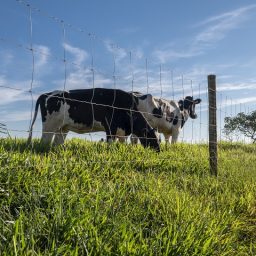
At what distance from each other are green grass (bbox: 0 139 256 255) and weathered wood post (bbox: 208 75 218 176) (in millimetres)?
1272

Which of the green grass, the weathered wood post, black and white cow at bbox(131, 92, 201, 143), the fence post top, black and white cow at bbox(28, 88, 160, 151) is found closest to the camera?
the green grass

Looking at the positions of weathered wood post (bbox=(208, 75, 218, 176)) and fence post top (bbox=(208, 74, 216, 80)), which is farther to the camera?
fence post top (bbox=(208, 74, 216, 80))

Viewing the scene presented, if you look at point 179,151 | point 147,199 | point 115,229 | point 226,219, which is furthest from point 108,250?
point 179,151

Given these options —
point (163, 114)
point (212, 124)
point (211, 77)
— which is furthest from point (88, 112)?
point (212, 124)

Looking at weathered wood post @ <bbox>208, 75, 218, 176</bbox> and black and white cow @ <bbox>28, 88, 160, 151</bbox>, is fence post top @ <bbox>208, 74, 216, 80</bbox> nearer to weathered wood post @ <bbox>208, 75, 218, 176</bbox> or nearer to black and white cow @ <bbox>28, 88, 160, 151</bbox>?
weathered wood post @ <bbox>208, 75, 218, 176</bbox>

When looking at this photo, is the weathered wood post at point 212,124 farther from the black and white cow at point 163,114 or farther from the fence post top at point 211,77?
the black and white cow at point 163,114

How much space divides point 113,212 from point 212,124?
4644mm

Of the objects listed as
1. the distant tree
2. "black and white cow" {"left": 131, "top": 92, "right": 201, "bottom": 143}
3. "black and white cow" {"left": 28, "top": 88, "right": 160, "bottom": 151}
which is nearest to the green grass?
"black and white cow" {"left": 28, "top": 88, "right": 160, "bottom": 151}

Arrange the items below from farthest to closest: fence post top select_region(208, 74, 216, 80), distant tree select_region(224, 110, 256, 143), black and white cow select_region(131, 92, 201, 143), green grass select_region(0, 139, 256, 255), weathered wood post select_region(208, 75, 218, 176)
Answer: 1. distant tree select_region(224, 110, 256, 143)
2. black and white cow select_region(131, 92, 201, 143)
3. fence post top select_region(208, 74, 216, 80)
4. weathered wood post select_region(208, 75, 218, 176)
5. green grass select_region(0, 139, 256, 255)

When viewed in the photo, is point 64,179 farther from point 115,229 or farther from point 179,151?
point 179,151

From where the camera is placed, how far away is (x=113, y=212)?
3646 mm

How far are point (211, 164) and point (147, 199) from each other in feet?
11.0

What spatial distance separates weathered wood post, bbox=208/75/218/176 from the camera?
7.57 metres

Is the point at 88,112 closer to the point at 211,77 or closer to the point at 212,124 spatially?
the point at 211,77
